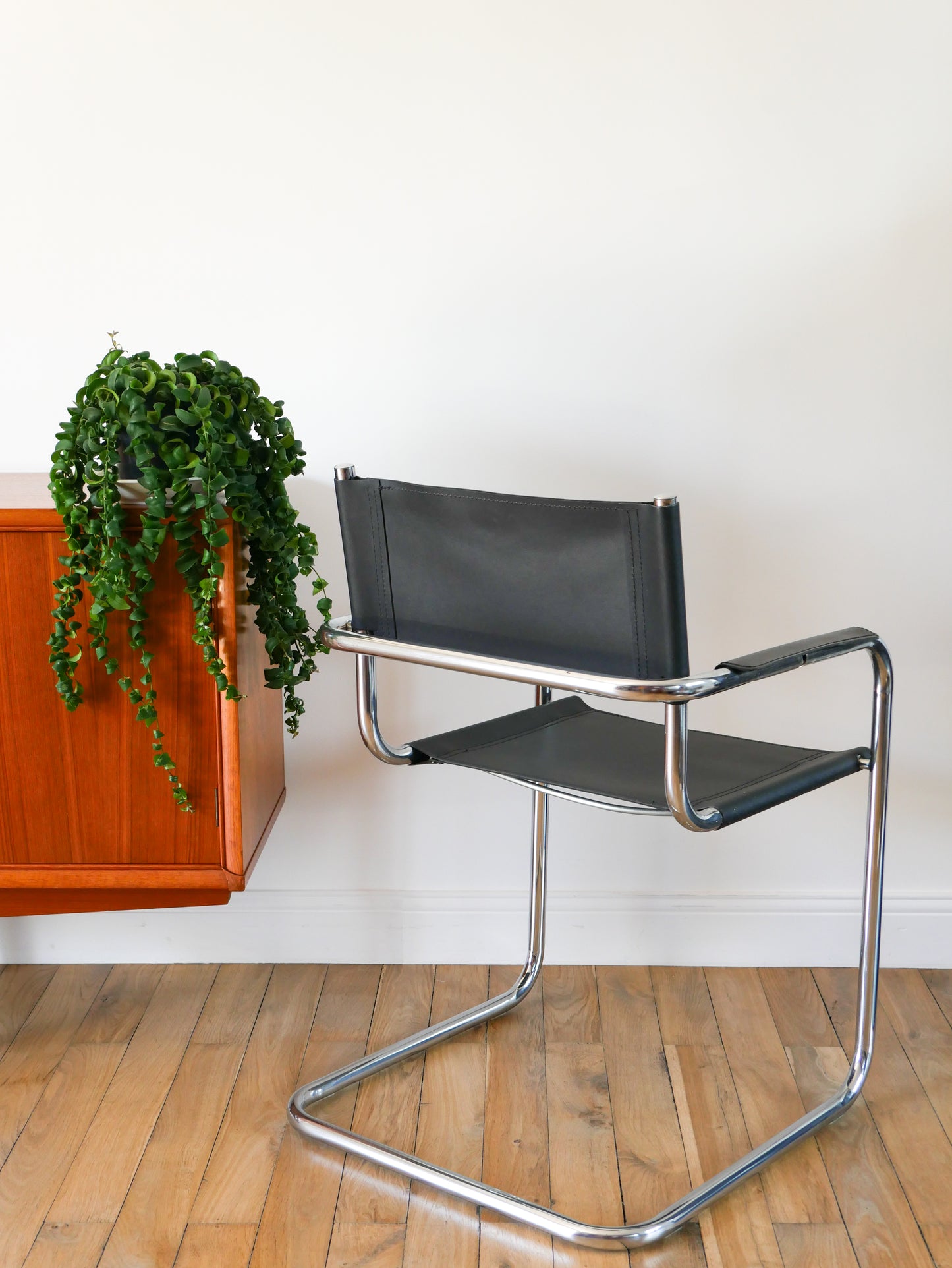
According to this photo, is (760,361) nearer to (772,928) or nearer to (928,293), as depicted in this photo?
(928,293)

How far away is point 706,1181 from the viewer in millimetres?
1559

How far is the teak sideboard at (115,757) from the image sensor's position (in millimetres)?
1614

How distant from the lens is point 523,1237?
147 centimetres

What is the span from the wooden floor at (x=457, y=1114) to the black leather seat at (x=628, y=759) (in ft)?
1.82

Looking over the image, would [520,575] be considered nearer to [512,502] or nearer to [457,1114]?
[512,502]

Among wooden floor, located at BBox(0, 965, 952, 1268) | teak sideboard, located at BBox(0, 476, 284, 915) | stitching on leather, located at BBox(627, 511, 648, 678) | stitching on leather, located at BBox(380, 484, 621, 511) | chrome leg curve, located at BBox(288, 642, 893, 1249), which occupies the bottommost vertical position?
wooden floor, located at BBox(0, 965, 952, 1268)

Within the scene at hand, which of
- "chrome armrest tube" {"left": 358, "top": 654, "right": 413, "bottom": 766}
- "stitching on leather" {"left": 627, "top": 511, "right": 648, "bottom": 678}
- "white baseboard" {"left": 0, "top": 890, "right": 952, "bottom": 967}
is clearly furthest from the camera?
"white baseboard" {"left": 0, "top": 890, "right": 952, "bottom": 967}

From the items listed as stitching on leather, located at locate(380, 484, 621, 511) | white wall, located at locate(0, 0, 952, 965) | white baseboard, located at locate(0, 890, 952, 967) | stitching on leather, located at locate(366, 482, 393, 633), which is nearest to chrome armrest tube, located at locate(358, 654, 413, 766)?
stitching on leather, located at locate(366, 482, 393, 633)

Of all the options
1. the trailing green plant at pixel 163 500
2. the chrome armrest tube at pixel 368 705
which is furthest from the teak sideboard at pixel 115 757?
the chrome armrest tube at pixel 368 705

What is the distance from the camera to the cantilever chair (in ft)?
4.15

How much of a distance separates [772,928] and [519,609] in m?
1.14

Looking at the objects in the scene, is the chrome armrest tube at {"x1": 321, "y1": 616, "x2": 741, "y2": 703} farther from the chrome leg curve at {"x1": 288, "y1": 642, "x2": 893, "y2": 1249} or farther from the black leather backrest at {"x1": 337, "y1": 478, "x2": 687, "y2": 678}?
the chrome leg curve at {"x1": 288, "y1": 642, "x2": 893, "y2": 1249}

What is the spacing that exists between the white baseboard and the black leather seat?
0.55 meters

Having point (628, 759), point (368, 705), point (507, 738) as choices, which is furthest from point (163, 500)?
point (628, 759)
